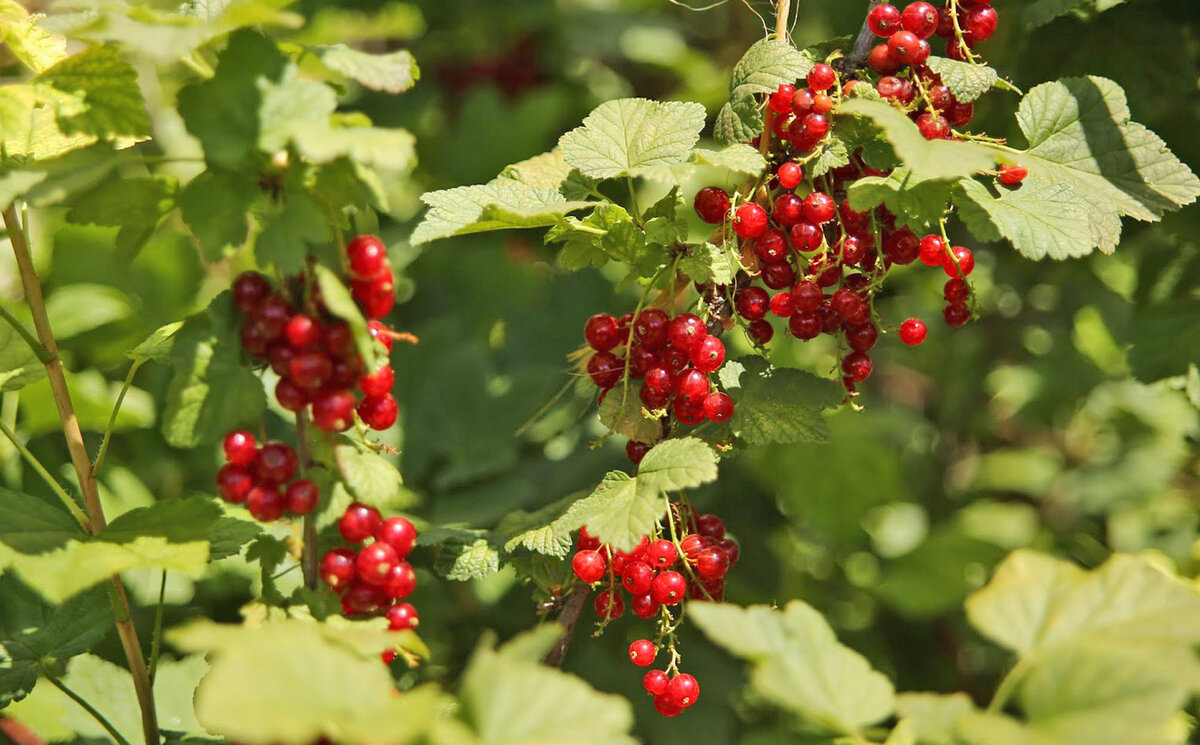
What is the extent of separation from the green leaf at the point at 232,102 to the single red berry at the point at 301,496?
0.30 metres

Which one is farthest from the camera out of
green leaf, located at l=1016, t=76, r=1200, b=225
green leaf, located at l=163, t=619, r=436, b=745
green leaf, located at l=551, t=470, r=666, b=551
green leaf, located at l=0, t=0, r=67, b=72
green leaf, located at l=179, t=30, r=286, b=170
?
green leaf, located at l=1016, t=76, r=1200, b=225

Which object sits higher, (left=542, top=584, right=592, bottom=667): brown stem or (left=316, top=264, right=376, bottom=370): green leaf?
(left=316, top=264, right=376, bottom=370): green leaf

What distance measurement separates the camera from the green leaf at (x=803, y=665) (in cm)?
82

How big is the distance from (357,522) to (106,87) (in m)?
0.49

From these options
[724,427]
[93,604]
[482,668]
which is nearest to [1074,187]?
[724,427]

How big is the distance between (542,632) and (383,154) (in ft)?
1.37

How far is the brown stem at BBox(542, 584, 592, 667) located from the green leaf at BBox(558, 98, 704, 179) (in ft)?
1.60

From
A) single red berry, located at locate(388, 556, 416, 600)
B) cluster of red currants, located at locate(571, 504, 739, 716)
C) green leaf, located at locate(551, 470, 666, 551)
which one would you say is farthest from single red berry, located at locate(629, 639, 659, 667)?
single red berry, located at locate(388, 556, 416, 600)

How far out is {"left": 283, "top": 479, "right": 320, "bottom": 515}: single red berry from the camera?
3.27 feet

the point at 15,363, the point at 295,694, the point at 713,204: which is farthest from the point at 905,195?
the point at 15,363

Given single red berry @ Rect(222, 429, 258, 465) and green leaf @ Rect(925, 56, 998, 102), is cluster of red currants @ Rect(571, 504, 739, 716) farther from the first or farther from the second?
green leaf @ Rect(925, 56, 998, 102)

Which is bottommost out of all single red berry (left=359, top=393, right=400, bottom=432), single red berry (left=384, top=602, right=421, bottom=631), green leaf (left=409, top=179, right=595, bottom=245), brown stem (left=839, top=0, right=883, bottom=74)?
single red berry (left=384, top=602, right=421, bottom=631)

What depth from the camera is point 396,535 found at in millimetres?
1069

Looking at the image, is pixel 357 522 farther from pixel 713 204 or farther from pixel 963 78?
pixel 963 78
